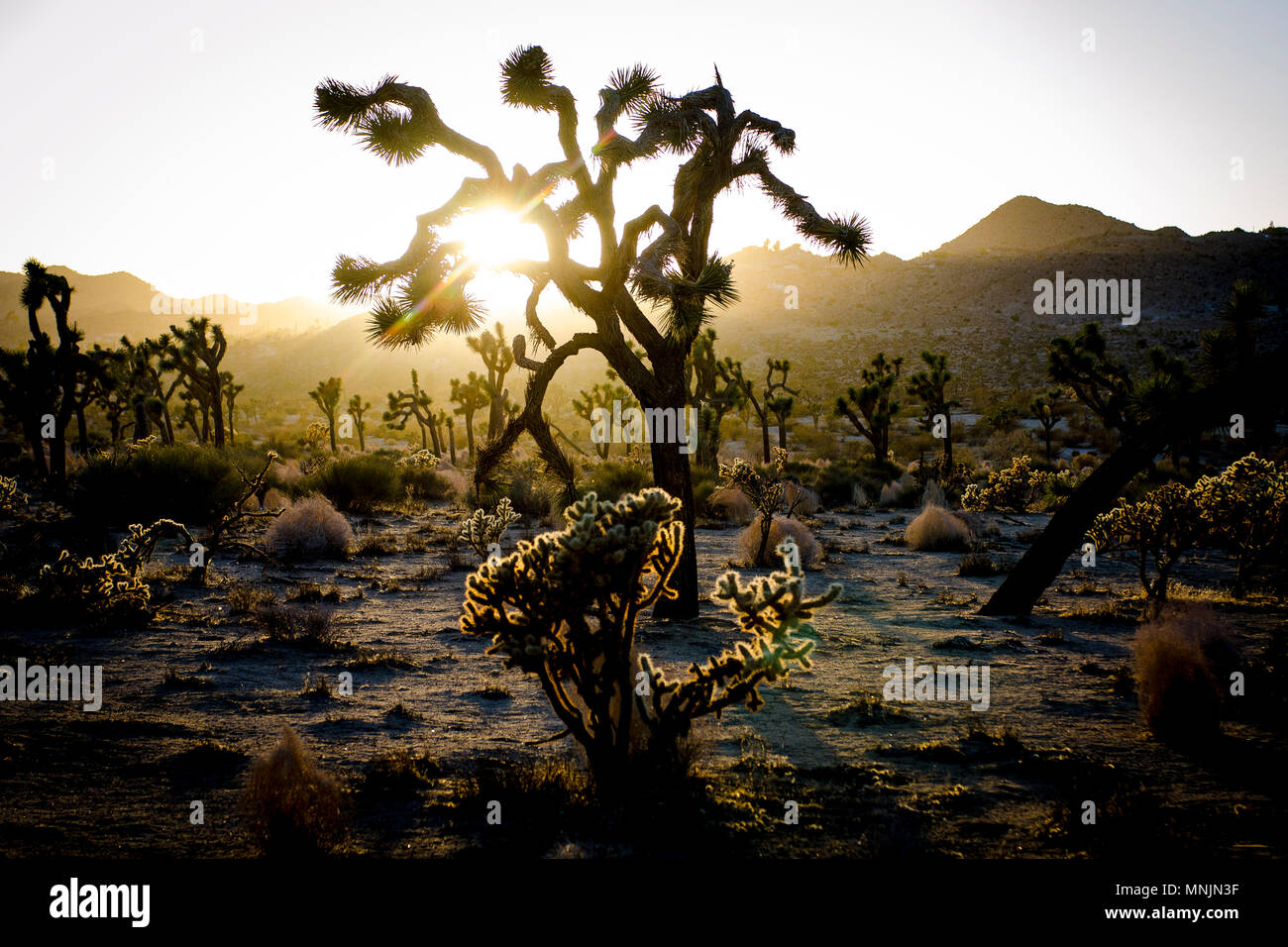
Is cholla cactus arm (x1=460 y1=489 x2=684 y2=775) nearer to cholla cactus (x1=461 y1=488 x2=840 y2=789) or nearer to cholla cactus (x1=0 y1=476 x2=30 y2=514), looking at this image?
cholla cactus (x1=461 y1=488 x2=840 y2=789)

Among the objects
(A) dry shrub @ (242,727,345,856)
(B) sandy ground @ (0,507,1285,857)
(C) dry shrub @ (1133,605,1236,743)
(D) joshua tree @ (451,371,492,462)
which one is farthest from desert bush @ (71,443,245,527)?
(D) joshua tree @ (451,371,492,462)

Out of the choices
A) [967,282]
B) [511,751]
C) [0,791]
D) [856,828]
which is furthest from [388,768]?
[967,282]

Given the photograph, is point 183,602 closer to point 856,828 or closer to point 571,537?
point 571,537

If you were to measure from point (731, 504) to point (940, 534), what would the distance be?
5794mm

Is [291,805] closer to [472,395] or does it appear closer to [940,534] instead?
[940,534]

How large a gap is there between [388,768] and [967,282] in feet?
289

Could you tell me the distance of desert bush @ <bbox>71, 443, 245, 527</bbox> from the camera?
15.6 meters

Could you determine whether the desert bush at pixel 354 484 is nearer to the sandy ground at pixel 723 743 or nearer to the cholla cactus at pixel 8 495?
the cholla cactus at pixel 8 495

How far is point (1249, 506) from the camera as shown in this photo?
9.28 m

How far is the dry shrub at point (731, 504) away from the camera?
1966cm

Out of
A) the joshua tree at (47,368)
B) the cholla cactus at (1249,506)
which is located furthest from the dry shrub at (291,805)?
the joshua tree at (47,368)

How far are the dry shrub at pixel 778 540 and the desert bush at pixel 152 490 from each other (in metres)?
11.0

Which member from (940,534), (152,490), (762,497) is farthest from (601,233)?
(152,490)

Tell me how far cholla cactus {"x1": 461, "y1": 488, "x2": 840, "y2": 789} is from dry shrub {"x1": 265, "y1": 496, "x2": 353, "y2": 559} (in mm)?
10924
